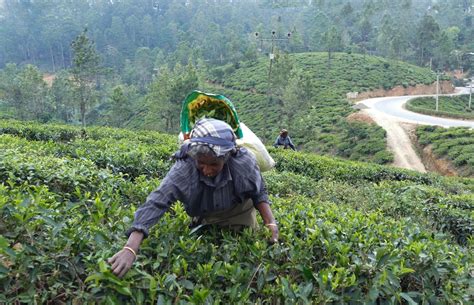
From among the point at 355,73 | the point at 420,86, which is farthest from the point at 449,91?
the point at 355,73

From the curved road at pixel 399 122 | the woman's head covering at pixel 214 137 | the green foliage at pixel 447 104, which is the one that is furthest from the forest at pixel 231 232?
the green foliage at pixel 447 104

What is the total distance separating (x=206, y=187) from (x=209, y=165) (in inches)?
8.4

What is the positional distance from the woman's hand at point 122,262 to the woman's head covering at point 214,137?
2.10 ft

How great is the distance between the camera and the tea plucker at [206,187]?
2.12 meters

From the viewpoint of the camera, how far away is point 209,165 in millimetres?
2277

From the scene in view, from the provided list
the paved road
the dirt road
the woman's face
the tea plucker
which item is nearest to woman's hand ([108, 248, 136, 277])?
the tea plucker

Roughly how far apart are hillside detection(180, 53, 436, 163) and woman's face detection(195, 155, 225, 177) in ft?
67.0

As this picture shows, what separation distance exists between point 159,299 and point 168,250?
16.4 inches

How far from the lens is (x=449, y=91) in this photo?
45844 mm

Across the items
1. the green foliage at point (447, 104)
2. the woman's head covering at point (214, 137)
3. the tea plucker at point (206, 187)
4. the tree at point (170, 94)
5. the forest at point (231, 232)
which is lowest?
the green foliage at point (447, 104)

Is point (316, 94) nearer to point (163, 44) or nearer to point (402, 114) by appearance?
point (402, 114)

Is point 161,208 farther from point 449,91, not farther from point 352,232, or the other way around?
point 449,91

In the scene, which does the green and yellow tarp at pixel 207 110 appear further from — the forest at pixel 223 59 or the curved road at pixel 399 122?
the forest at pixel 223 59

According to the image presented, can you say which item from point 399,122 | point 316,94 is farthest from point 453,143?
point 316,94
